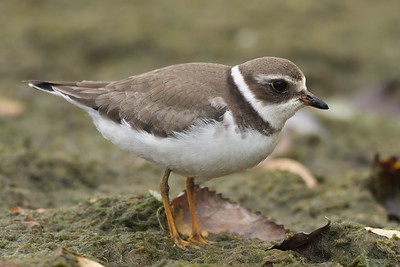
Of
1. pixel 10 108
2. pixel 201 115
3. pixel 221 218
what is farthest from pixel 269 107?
pixel 10 108

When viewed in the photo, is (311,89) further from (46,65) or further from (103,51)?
(46,65)

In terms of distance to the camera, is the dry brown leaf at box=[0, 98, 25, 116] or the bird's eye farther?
the dry brown leaf at box=[0, 98, 25, 116]

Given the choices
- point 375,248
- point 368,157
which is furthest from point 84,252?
point 368,157

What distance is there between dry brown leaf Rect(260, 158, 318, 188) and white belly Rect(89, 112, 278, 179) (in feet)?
7.13

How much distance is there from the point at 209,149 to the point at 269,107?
2.18 feet

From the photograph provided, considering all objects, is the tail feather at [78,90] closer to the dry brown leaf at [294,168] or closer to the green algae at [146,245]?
the green algae at [146,245]

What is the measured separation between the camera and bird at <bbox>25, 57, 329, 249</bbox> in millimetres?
4922

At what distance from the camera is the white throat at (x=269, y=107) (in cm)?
514

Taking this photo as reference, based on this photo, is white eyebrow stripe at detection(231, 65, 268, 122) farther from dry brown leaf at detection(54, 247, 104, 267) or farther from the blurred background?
the blurred background

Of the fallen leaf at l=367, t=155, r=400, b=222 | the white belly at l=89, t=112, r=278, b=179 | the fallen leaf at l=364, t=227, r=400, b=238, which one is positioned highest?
the white belly at l=89, t=112, r=278, b=179

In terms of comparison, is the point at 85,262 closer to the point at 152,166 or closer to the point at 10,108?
the point at 152,166

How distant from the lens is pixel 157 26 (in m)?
11.9

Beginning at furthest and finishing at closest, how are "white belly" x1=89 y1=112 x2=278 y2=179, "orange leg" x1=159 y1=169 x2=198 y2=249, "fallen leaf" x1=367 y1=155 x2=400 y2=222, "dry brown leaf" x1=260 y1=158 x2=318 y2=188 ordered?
"dry brown leaf" x1=260 y1=158 x2=318 y2=188 → "fallen leaf" x1=367 y1=155 x2=400 y2=222 → "orange leg" x1=159 y1=169 x2=198 y2=249 → "white belly" x1=89 y1=112 x2=278 y2=179

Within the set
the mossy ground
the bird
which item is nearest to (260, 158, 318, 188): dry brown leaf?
the mossy ground
